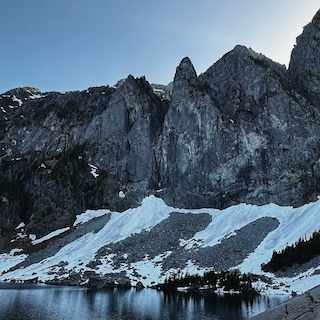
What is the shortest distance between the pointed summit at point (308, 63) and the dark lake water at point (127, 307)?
102 metres

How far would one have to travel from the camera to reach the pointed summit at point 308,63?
134 meters

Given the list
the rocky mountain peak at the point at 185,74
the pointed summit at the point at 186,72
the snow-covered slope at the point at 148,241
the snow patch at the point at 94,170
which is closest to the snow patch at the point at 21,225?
the snow-covered slope at the point at 148,241

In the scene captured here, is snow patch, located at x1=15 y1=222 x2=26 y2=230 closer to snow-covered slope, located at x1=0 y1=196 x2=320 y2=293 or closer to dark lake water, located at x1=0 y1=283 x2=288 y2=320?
snow-covered slope, located at x1=0 y1=196 x2=320 y2=293

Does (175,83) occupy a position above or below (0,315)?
above

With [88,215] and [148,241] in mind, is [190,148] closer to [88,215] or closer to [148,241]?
[148,241]

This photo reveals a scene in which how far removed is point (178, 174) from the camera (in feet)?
417

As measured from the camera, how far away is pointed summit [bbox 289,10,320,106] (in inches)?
5295

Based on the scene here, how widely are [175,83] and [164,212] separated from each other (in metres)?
57.1

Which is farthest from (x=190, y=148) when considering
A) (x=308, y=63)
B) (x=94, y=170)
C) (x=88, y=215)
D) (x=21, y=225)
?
(x=21, y=225)

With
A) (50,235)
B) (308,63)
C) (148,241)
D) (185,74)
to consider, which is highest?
(185,74)

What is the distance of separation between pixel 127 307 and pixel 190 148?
8591 centimetres

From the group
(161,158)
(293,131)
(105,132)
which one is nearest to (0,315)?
(161,158)

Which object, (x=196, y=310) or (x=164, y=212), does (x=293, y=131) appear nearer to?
(x=164, y=212)

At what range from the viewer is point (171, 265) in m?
83.1
